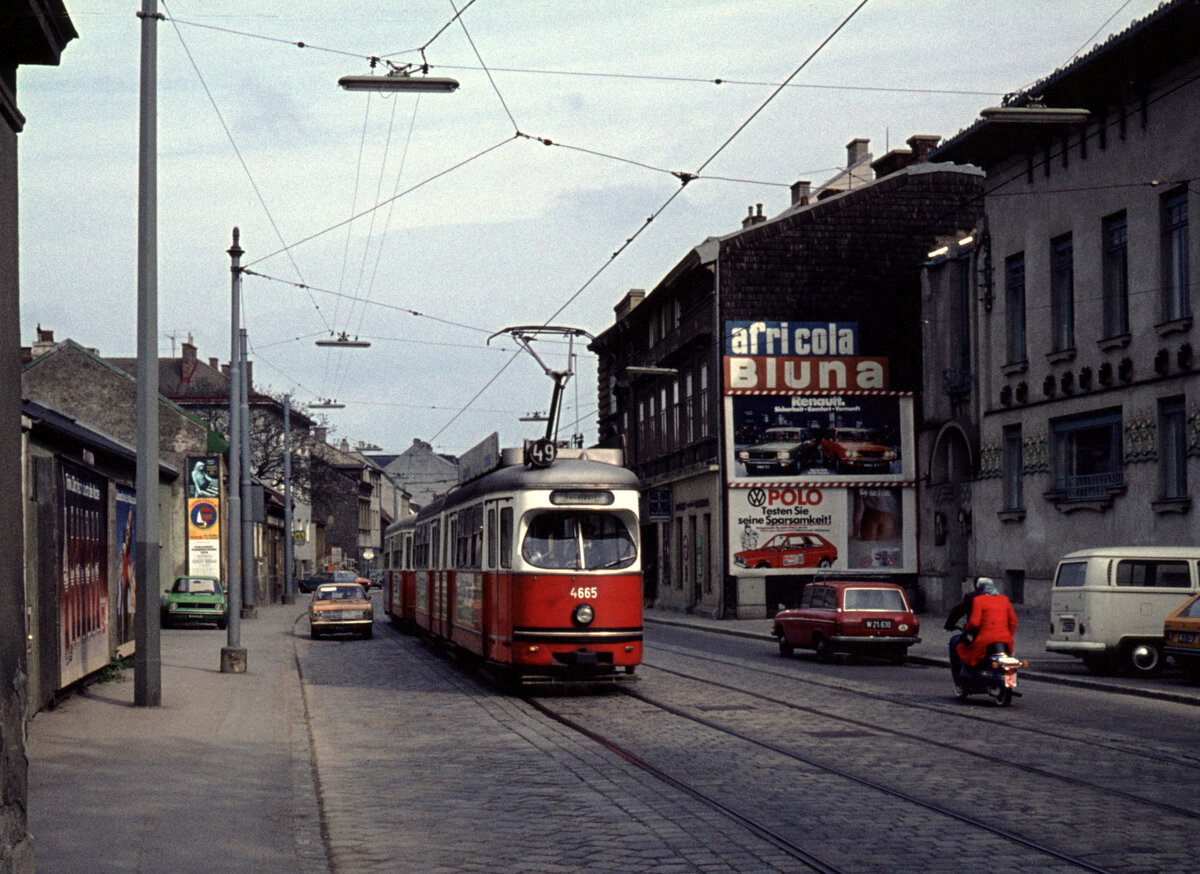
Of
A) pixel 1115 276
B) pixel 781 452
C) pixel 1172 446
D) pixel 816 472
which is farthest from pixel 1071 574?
pixel 781 452

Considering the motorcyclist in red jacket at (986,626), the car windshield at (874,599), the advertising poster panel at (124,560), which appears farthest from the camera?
the car windshield at (874,599)

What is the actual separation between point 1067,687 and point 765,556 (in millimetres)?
22733

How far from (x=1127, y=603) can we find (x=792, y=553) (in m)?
21.6

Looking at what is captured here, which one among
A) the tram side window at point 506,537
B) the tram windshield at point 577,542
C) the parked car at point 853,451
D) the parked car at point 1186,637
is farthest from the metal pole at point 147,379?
the parked car at point 853,451

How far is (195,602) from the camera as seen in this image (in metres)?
40.9

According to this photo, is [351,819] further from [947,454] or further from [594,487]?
[947,454]

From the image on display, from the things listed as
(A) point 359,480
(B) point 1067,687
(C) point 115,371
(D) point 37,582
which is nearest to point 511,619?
(D) point 37,582

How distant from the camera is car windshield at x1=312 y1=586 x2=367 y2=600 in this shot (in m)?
35.8

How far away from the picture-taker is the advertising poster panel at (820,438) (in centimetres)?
4316

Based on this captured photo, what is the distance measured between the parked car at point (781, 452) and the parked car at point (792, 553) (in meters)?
2.02

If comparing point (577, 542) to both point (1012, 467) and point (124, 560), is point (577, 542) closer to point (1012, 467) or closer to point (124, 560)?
point (124, 560)

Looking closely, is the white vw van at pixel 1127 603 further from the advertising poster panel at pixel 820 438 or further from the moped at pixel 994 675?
the advertising poster panel at pixel 820 438

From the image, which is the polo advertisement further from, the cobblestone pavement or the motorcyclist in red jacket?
the cobblestone pavement

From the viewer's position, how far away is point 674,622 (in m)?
42.5
